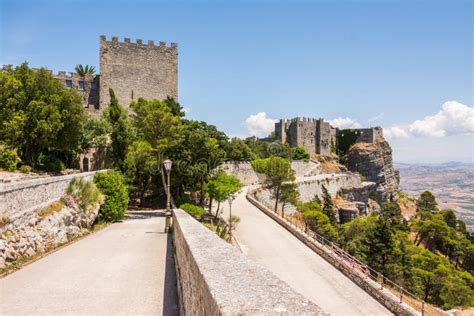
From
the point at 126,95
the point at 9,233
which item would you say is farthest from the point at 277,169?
the point at 9,233

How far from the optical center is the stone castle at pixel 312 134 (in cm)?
6712

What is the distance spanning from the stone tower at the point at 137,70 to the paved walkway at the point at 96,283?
26.3 metres

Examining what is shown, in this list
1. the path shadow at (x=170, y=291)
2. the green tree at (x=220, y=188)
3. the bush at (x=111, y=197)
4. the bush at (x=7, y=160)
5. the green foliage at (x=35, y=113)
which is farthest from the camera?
the green tree at (x=220, y=188)

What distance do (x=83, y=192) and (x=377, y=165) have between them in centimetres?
6107

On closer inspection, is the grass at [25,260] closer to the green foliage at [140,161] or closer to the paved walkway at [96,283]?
the paved walkway at [96,283]

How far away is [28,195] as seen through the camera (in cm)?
1040

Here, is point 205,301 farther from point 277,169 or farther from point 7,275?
point 277,169

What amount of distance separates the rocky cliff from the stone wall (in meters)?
60.4

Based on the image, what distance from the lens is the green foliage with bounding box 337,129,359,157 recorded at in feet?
232

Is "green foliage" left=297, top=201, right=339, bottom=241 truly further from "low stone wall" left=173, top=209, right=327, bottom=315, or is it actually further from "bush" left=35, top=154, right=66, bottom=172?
"low stone wall" left=173, top=209, right=327, bottom=315

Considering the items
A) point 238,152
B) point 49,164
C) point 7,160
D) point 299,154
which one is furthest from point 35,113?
point 299,154

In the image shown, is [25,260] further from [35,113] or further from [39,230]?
[35,113]

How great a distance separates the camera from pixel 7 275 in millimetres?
7969

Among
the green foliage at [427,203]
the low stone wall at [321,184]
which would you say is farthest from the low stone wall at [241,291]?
the green foliage at [427,203]
